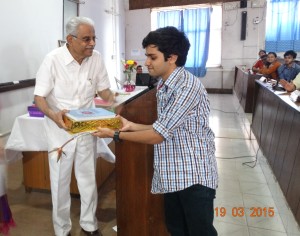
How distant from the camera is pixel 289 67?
18.2 ft

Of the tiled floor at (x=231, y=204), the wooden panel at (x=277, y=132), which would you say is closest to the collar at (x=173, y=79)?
the tiled floor at (x=231, y=204)

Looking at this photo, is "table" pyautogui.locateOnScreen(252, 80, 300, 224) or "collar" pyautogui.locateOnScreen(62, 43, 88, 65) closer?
"collar" pyautogui.locateOnScreen(62, 43, 88, 65)

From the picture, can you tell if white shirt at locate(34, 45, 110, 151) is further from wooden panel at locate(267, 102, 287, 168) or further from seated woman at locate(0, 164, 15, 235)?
wooden panel at locate(267, 102, 287, 168)

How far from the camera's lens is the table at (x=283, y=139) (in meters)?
1.83

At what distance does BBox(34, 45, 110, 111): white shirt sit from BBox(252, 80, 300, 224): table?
1475 millimetres

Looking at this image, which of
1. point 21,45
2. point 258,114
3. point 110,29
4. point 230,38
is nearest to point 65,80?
point 21,45

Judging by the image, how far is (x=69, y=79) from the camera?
64.6 inches

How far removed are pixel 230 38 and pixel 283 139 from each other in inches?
267

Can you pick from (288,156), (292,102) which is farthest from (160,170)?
(292,102)

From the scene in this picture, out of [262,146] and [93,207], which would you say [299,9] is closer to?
[262,146]

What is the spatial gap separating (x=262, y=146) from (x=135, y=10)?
283 inches
